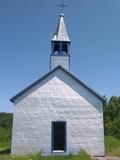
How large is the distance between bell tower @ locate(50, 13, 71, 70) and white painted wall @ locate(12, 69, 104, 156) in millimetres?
1583

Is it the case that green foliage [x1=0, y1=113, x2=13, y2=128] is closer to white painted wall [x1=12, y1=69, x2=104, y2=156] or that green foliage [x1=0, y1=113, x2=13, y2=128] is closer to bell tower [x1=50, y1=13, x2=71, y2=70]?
bell tower [x1=50, y1=13, x2=71, y2=70]

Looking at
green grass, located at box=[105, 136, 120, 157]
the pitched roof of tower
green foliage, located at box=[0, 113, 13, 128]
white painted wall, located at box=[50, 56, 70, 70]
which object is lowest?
green grass, located at box=[105, 136, 120, 157]

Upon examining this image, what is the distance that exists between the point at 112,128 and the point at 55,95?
3415 cm

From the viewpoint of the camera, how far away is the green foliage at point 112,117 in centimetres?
5075

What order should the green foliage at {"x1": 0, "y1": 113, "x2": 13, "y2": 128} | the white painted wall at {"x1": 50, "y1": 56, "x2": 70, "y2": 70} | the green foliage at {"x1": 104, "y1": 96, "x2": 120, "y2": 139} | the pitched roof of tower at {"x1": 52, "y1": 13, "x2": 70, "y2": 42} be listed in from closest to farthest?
1. the white painted wall at {"x1": 50, "y1": 56, "x2": 70, "y2": 70}
2. the pitched roof of tower at {"x1": 52, "y1": 13, "x2": 70, "y2": 42}
3. the green foliage at {"x1": 104, "y1": 96, "x2": 120, "y2": 139}
4. the green foliage at {"x1": 0, "y1": 113, "x2": 13, "y2": 128}

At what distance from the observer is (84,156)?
666 inches

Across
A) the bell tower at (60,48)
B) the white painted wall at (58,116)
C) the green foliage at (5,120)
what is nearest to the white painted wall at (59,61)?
the bell tower at (60,48)

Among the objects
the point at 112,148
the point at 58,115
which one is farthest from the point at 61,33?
the point at 112,148

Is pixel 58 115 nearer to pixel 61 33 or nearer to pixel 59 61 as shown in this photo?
pixel 59 61

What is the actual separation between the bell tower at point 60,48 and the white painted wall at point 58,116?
158 centimetres

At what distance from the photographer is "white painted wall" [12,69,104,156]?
18.4 metres

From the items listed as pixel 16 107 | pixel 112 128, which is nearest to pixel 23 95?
pixel 16 107

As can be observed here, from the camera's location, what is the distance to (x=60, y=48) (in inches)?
856

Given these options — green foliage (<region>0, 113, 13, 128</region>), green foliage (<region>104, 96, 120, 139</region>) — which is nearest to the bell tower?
green foliage (<region>104, 96, 120, 139</region>)
